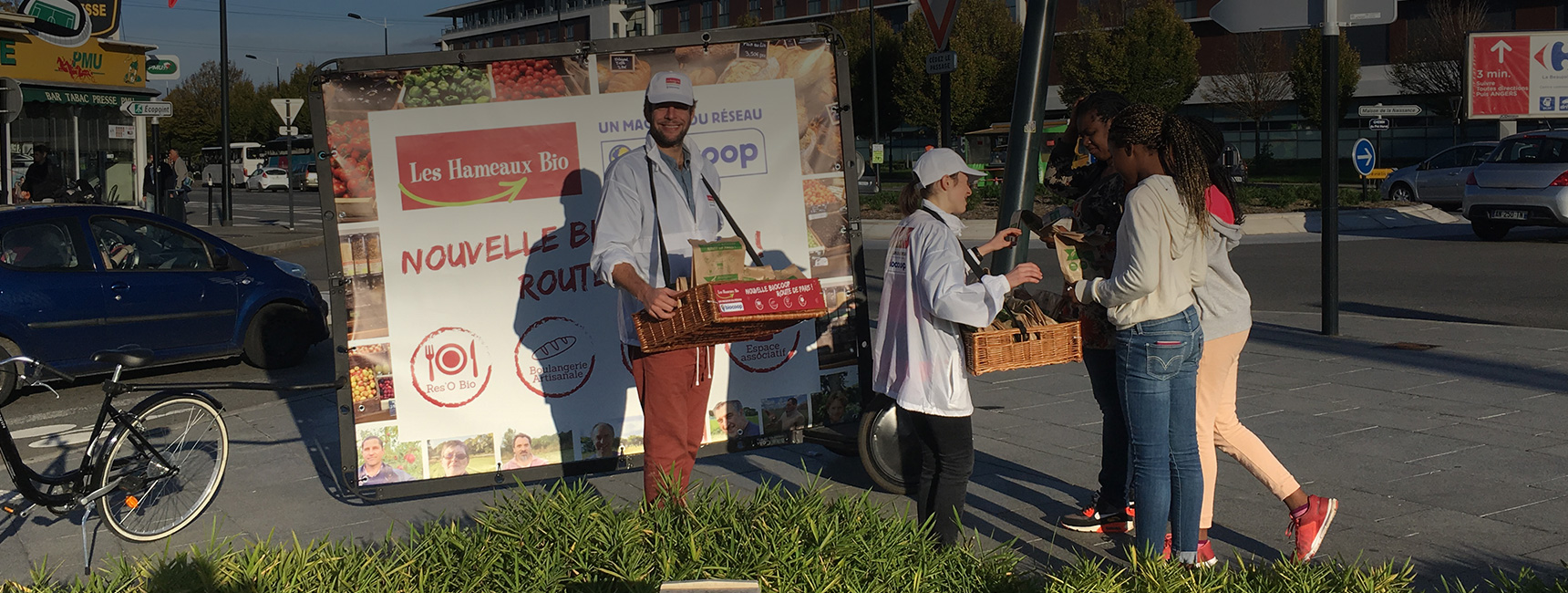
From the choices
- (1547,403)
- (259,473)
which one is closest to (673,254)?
(259,473)

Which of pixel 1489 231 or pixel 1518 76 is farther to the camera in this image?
pixel 1518 76

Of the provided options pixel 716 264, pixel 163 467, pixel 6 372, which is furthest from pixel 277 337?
pixel 716 264

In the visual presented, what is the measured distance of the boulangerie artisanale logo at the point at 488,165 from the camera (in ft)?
17.3

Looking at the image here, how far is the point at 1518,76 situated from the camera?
3162 cm

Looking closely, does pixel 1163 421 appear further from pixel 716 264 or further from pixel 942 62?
pixel 942 62

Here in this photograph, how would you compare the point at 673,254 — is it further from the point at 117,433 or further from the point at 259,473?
the point at 259,473

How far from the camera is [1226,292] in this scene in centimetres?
448

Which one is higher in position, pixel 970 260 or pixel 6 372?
pixel 970 260

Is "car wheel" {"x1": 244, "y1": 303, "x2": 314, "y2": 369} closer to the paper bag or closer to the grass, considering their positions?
the grass

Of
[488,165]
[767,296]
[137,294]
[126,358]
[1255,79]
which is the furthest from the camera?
[1255,79]

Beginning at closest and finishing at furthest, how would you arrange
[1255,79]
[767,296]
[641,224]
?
[767,296], [641,224], [1255,79]

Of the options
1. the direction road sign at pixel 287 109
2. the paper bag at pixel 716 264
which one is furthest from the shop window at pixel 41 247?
the direction road sign at pixel 287 109

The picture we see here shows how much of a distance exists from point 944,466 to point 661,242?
1.26m

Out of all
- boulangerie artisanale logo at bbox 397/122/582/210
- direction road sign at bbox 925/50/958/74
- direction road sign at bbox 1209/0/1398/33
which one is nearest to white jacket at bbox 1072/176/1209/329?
boulangerie artisanale logo at bbox 397/122/582/210
